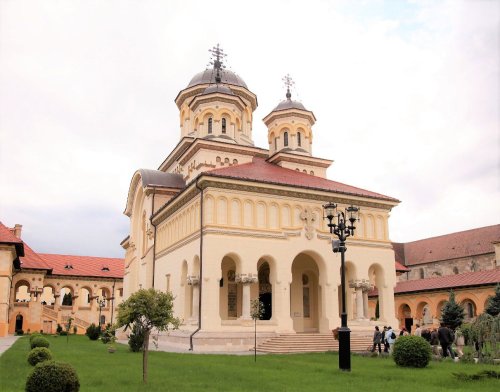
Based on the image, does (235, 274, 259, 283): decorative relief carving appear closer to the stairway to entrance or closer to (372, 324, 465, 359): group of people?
the stairway to entrance

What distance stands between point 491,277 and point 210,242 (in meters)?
24.0

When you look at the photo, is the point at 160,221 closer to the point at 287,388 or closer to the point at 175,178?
the point at 175,178

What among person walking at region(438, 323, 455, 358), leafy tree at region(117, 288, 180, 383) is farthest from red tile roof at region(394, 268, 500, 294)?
leafy tree at region(117, 288, 180, 383)

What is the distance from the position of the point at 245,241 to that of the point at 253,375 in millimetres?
12226

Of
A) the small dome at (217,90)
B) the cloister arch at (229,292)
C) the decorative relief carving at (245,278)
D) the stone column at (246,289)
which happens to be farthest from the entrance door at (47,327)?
the decorative relief carving at (245,278)

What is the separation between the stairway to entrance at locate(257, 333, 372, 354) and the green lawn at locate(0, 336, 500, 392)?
4.56 meters

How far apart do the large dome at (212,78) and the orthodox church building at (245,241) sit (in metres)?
3.09

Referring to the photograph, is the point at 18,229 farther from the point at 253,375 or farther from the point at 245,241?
the point at 253,375

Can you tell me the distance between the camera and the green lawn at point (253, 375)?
1230 cm

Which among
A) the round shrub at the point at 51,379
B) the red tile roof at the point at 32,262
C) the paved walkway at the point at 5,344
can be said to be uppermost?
the red tile roof at the point at 32,262

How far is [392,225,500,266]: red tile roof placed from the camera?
60.3 meters

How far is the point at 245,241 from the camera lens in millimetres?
26391

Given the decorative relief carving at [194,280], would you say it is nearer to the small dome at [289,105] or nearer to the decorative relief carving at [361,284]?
the decorative relief carving at [361,284]

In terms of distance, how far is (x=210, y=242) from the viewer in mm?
25688
